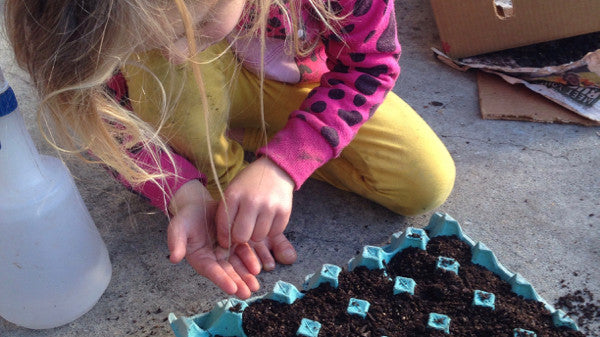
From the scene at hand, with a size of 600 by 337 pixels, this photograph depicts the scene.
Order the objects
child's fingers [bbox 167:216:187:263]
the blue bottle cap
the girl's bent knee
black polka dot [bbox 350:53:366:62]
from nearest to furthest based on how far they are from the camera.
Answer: the blue bottle cap < child's fingers [bbox 167:216:187:263] < black polka dot [bbox 350:53:366:62] < the girl's bent knee

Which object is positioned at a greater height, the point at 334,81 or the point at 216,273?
the point at 334,81

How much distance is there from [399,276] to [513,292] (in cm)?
21

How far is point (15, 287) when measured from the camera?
108 cm

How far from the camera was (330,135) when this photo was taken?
3.88 feet

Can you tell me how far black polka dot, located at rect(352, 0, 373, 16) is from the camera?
3.87 feet

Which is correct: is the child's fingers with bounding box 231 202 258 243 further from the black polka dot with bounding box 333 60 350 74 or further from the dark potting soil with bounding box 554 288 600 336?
the dark potting soil with bounding box 554 288 600 336

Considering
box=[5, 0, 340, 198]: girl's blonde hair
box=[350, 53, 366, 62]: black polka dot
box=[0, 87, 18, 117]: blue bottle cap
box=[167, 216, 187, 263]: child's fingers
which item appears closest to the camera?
box=[5, 0, 340, 198]: girl's blonde hair

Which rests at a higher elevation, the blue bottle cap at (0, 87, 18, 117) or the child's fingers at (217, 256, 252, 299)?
the blue bottle cap at (0, 87, 18, 117)

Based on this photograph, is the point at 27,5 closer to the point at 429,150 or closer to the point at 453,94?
the point at 429,150

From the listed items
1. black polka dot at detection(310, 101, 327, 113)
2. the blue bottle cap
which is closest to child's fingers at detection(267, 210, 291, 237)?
black polka dot at detection(310, 101, 327, 113)

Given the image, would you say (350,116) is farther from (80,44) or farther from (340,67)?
(80,44)

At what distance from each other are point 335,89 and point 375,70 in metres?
0.09

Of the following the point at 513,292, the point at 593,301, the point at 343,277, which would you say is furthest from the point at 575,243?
the point at 343,277

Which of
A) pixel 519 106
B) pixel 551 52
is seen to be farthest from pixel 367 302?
pixel 551 52
